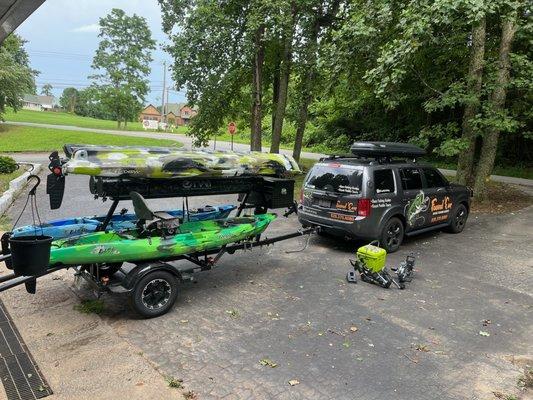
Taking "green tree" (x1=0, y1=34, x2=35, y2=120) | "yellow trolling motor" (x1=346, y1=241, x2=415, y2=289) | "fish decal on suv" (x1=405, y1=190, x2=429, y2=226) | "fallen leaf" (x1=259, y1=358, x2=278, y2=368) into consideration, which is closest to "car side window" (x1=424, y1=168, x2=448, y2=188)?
"fish decal on suv" (x1=405, y1=190, x2=429, y2=226)

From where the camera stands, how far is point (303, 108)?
19.5m

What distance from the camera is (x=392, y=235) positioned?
8750 millimetres

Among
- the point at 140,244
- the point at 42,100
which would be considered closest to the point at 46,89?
the point at 42,100

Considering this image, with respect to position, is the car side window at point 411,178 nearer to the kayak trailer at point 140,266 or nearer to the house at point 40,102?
the kayak trailer at point 140,266

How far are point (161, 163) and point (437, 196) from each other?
6397mm

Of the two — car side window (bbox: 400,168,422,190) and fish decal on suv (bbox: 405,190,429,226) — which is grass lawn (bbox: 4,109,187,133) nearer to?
car side window (bbox: 400,168,422,190)

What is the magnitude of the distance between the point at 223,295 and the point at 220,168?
6.02ft

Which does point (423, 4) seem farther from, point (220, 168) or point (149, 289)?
point (149, 289)

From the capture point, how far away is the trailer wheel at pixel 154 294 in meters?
5.40

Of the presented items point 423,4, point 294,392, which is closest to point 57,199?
point 294,392

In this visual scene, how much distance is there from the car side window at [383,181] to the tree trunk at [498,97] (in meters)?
5.81

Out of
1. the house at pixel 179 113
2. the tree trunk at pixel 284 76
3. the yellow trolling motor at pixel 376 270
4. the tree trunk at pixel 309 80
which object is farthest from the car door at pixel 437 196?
the house at pixel 179 113

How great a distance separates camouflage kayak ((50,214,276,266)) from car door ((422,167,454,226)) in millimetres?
4356

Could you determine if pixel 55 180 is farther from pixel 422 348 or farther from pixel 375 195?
pixel 375 195
